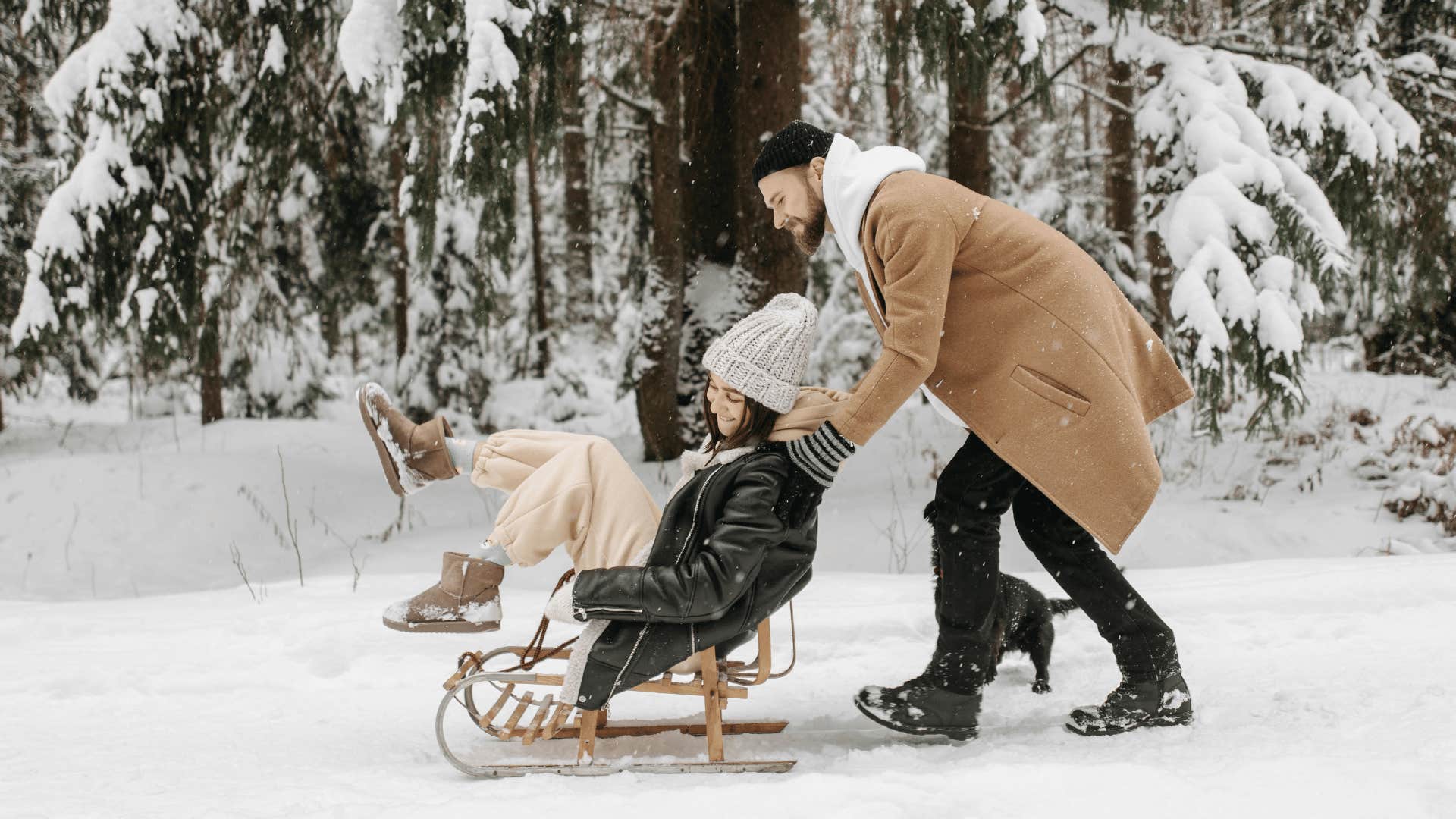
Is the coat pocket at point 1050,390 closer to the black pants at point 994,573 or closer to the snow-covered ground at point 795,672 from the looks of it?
the black pants at point 994,573

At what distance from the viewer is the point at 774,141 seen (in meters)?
2.71

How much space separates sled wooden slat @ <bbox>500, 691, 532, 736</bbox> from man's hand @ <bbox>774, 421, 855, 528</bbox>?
2.97ft

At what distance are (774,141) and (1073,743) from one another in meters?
1.81

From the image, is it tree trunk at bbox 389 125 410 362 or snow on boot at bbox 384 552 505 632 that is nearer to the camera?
snow on boot at bbox 384 552 505 632

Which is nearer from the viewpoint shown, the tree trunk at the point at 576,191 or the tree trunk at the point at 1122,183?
the tree trunk at the point at 576,191

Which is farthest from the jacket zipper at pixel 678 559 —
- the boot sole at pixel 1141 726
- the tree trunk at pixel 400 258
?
the tree trunk at pixel 400 258

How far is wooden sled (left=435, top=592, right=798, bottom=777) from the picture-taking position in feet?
8.39

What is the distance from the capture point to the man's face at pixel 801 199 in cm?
269

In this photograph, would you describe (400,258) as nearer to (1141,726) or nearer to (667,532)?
(667,532)

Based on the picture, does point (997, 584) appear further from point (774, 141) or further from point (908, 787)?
point (774, 141)

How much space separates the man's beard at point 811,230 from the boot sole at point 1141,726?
152 cm

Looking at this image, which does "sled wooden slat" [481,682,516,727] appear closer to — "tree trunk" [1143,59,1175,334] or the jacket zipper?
the jacket zipper

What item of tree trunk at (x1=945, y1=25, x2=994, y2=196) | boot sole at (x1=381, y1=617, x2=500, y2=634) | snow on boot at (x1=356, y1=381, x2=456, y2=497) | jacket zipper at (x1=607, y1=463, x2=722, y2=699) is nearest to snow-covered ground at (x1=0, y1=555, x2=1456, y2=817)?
jacket zipper at (x1=607, y1=463, x2=722, y2=699)

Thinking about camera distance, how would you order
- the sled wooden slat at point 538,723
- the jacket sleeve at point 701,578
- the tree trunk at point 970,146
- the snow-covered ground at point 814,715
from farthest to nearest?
1. the tree trunk at point 970,146
2. the sled wooden slat at point 538,723
3. the jacket sleeve at point 701,578
4. the snow-covered ground at point 814,715
